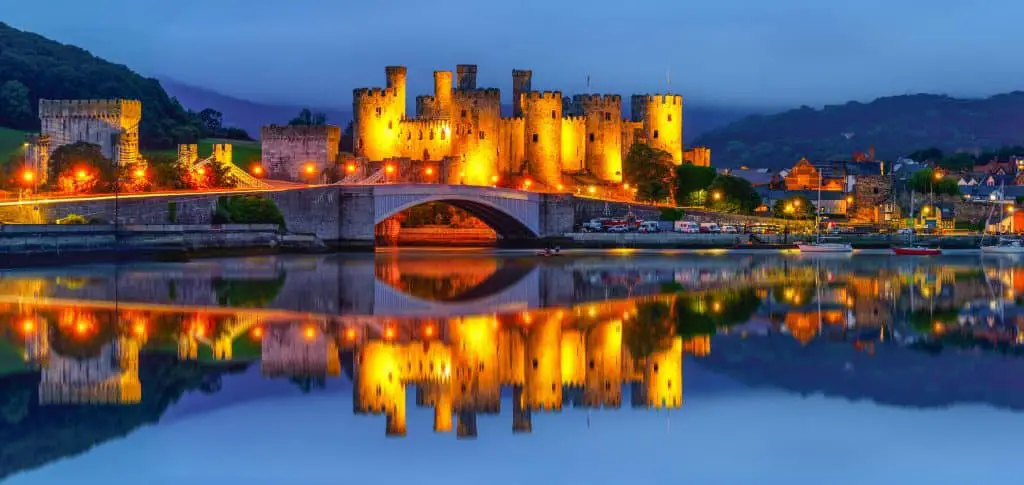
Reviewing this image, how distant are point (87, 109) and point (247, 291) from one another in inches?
1195

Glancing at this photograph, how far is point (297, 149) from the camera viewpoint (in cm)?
6234

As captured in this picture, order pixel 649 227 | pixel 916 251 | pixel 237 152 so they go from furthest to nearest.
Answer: pixel 237 152, pixel 649 227, pixel 916 251

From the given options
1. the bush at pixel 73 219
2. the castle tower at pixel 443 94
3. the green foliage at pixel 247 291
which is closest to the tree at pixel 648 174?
the castle tower at pixel 443 94

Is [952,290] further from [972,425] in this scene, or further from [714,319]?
[972,425]

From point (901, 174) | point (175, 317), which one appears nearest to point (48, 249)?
point (175, 317)

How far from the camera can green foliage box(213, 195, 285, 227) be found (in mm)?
45656

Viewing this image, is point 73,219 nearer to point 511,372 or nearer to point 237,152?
point 511,372

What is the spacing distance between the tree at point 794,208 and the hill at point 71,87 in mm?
33420

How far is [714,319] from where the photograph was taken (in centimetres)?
2372

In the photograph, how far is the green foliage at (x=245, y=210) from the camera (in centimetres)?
4566

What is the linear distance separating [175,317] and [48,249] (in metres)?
14.9

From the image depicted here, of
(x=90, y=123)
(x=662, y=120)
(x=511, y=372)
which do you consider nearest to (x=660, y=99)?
(x=662, y=120)

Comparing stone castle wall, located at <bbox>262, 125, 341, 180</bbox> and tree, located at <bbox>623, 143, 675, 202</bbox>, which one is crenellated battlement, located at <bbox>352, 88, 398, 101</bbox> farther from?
tree, located at <bbox>623, 143, 675, 202</bbox>

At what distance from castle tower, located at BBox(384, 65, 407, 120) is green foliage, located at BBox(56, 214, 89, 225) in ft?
74.3
